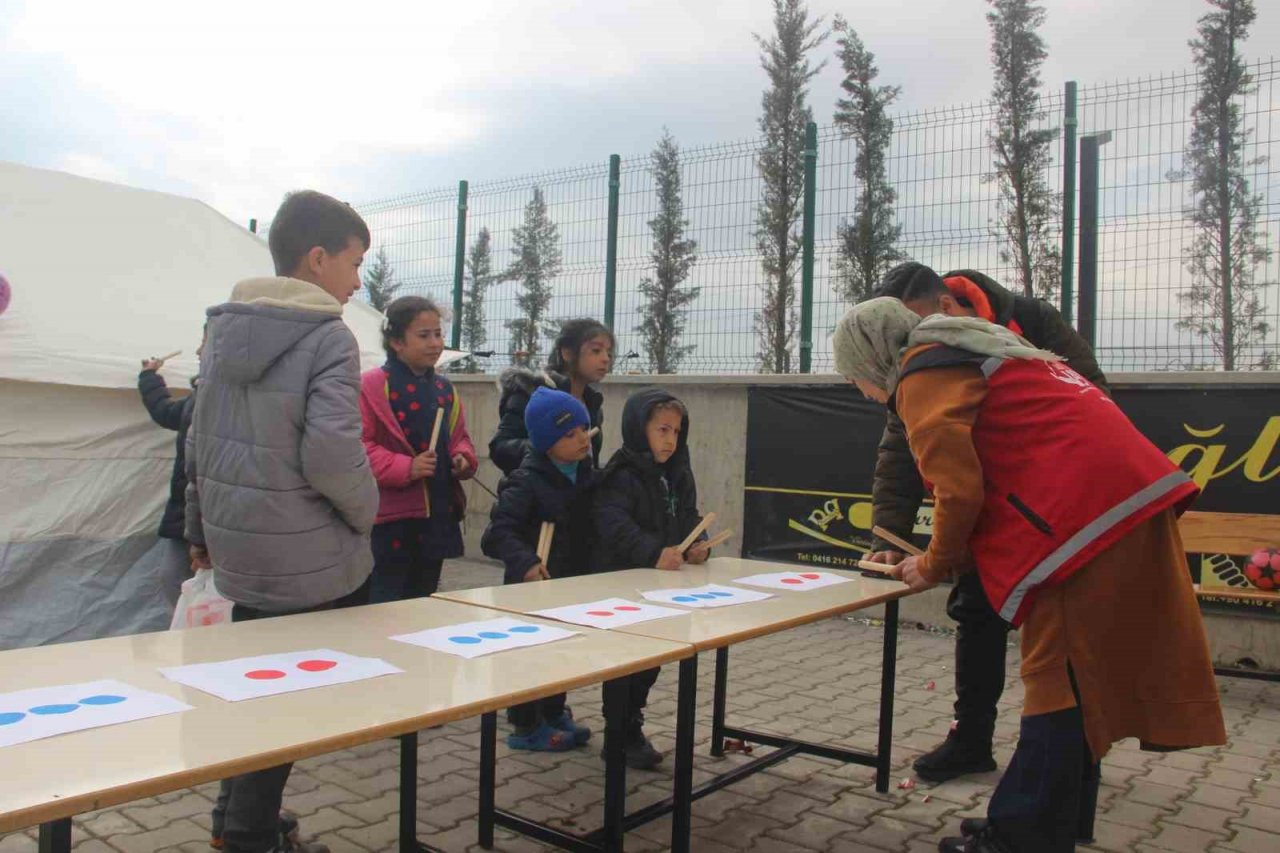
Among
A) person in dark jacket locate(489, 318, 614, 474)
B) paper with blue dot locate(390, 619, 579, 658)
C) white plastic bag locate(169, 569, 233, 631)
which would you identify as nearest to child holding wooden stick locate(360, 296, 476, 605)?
person in dark jacket locate(489, 318, 614, 474)

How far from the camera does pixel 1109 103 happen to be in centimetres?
571

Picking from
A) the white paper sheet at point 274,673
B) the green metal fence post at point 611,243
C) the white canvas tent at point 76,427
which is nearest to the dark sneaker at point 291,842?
the white paper sheet at point 274,673

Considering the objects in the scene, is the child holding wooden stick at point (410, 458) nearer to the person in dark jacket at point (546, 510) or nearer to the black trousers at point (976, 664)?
the person in dark jacket at point (546, 510)

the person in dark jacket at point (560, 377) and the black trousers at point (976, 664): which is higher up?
the person in dark jacket at point (560, 377)

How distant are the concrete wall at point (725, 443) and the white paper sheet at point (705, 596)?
340cm

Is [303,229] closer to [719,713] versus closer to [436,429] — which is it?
[436,429]

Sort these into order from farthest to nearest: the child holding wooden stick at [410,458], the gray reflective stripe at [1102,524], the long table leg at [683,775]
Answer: the child holding wooden stick at [410,458] → the long table leg at [683,775] → the gray reflective stripe at [1102,524]

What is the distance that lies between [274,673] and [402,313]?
88.7 inches

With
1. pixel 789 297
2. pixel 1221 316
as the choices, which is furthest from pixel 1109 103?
pixel 789 297

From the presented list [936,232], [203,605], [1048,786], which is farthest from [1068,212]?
[203,605]

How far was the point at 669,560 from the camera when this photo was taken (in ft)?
10.9

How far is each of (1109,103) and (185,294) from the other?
5.40 m

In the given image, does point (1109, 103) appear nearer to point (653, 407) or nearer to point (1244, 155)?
point (1244, 155)

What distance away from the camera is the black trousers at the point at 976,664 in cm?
332
